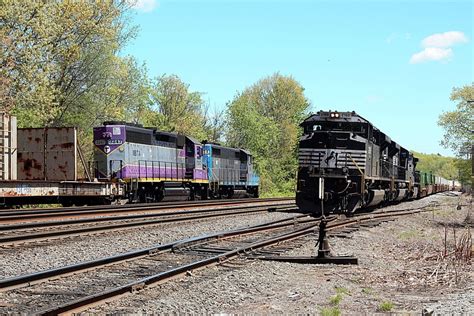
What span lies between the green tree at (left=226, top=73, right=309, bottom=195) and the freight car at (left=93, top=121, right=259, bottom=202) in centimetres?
1890

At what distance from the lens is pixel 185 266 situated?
8484 millimetres

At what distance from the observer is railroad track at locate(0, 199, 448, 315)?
20.5 feet

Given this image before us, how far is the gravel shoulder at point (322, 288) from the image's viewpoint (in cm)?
647

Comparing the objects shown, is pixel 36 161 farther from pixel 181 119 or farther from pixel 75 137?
pixel 181 119

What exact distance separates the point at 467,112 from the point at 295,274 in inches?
2324

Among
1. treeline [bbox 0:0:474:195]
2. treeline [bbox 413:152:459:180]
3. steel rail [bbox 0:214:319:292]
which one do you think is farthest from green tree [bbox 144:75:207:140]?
treeline [bbox 413:152:459:180]

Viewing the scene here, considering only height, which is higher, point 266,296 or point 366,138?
point 366,138

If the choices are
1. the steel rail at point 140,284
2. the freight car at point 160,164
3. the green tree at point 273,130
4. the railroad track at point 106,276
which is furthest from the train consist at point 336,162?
the green tree at point 273,130

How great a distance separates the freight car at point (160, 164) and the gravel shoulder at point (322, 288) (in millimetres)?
16712

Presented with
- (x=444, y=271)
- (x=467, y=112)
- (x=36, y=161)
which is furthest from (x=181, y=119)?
(x=444, y=271)

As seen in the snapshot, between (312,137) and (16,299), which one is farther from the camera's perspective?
(312,137)

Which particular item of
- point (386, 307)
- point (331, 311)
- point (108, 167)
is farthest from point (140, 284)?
point (108, 167)

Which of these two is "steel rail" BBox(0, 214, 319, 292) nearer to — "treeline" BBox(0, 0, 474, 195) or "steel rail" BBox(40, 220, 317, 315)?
"steel rail" BBox(40, 220, 317, 315)

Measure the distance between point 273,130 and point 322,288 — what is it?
5692 centimetres
